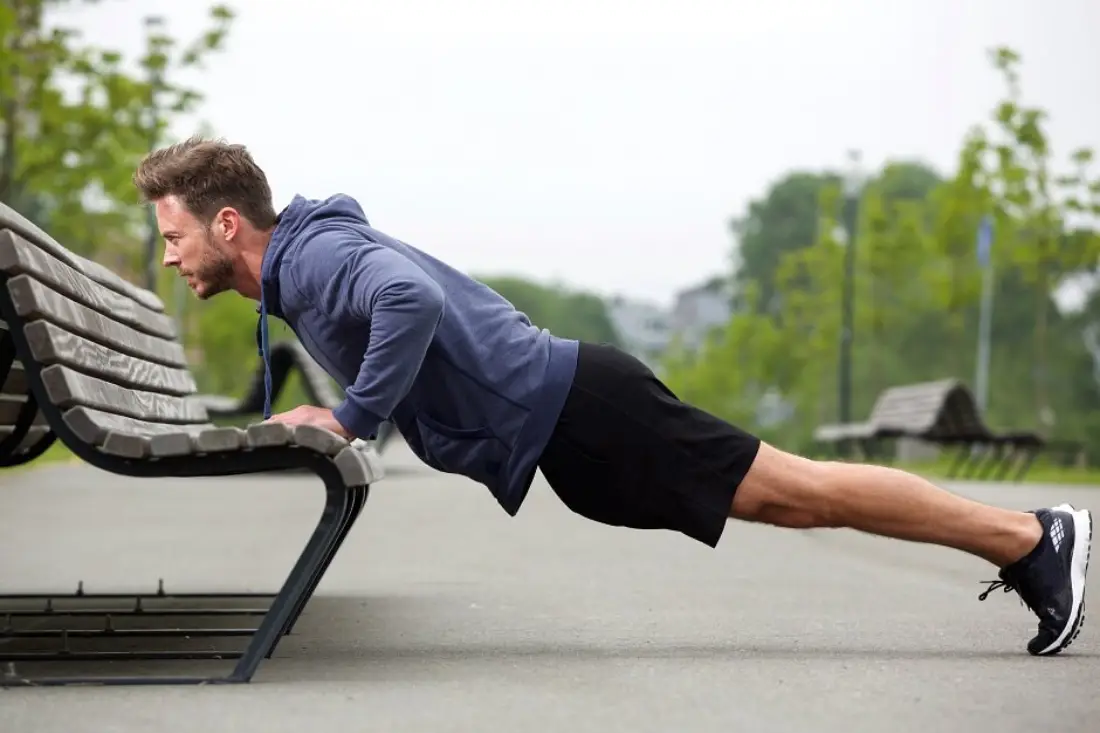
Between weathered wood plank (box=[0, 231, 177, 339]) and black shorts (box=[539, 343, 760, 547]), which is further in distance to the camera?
black shorts (box=[539, 343, 760, 547])

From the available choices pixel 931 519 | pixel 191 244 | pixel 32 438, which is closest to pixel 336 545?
pixel 191 244

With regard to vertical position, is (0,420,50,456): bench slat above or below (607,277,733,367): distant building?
above

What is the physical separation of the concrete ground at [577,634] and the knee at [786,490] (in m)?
0.40

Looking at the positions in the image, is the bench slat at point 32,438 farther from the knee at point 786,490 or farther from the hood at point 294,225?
the knee at point 786,490

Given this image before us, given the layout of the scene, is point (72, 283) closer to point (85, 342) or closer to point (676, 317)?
point (85, 342)

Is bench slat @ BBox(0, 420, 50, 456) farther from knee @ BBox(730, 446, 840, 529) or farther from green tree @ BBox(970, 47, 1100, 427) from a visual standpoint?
green tree @ BBox(970, 47, 1100, 427)

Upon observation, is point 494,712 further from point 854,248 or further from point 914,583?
point 854,248

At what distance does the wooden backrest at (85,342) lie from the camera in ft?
15.8

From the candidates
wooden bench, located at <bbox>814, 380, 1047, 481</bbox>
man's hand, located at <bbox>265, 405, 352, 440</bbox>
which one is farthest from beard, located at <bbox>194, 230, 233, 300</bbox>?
wooden bench, located at <bbox>814, 380, 1047, 481</bbox>

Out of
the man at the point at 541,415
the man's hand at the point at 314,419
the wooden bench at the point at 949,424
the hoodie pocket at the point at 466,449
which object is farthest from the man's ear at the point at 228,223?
the wooden bench at the point at 949,424

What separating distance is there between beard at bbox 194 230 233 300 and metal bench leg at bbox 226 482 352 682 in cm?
84

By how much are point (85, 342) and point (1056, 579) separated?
2.68 m

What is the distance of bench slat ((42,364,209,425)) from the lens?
4.82m

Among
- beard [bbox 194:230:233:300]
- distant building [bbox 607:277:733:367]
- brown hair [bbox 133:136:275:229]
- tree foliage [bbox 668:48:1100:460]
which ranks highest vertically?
brown hair [bbox 133:136:275:229]
